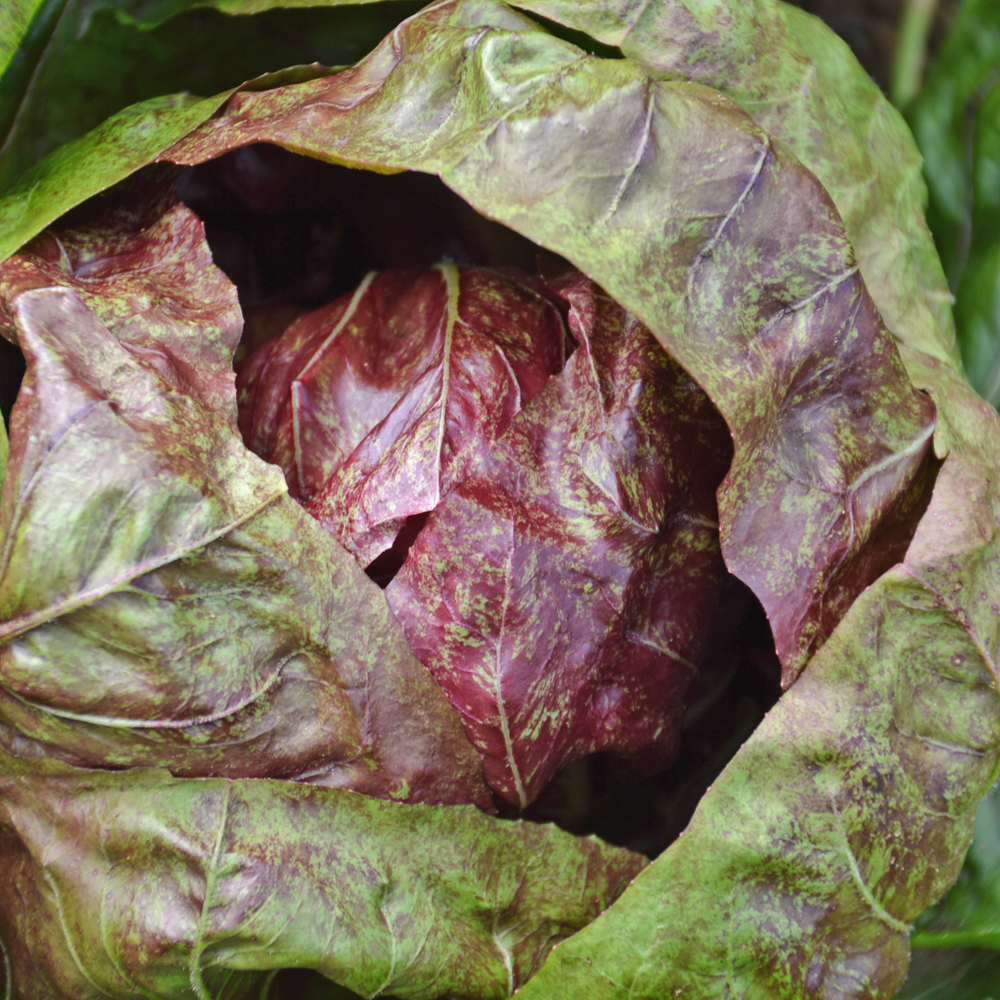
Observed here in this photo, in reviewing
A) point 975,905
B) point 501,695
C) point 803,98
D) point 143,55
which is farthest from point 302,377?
point 975,905

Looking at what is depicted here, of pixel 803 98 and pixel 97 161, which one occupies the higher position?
pixel 803 98

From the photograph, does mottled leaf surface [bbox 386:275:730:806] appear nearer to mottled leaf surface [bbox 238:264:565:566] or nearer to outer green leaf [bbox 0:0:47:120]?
mottled leaf surface [bbox 238:264:565:566]

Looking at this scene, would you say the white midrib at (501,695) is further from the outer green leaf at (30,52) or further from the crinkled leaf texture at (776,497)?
the outer green leaf at (30,52)

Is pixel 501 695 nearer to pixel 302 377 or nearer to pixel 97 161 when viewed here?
pixel 302 377

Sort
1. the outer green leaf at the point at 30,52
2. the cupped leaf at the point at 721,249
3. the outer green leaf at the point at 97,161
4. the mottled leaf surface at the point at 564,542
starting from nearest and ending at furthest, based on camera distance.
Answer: the cupped leaf at the point at 721,249, the mottled leaf surface at the point at 564,542, the outer green leaf at the point at 97,161, the outer green leaf at the point at 30,52

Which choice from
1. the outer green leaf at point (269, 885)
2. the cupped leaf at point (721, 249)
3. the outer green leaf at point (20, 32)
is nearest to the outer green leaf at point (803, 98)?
the cupped leaf at point (721, 249)

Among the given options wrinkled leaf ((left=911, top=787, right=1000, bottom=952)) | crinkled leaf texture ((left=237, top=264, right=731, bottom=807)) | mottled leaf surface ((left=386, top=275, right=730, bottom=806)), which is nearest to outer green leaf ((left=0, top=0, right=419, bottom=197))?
crinkled leaf texture ((left=237, top=264, right=731, bottom=807))

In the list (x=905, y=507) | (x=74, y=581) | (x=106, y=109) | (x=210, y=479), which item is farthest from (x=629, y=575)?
(x=106, y=109)
